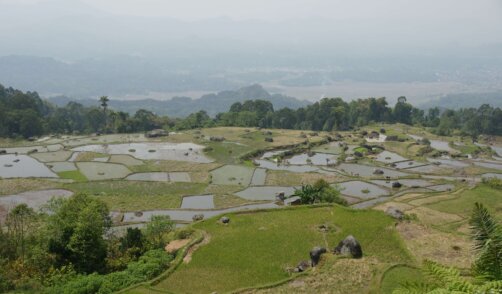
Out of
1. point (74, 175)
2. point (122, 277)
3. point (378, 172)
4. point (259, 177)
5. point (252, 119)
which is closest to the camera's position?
point (122, 277)

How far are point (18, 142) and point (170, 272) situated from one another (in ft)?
199

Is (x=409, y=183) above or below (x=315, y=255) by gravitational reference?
below

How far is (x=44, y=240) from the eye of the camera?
23688mm

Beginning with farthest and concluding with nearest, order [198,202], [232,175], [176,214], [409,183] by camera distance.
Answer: [232,175] < [409,183] < [198,202] < [176,214]

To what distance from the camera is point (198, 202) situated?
136 ft

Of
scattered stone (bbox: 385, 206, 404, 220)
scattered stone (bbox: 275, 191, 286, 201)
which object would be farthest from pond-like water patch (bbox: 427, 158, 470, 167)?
scattered stone (bbox: 385, 206, 404, 220)

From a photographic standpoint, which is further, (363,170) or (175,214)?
(363,170)

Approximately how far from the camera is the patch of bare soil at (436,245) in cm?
2242

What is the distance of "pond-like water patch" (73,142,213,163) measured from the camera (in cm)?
5906

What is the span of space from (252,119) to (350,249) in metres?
71.0

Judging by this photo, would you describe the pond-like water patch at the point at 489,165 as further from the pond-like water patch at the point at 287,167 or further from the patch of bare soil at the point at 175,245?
the patch of bare soil at the point at 175,245

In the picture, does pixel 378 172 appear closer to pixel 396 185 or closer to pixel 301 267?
pixel 396 185

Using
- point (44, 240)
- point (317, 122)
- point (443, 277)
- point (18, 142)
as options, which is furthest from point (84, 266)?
point (317, 122)

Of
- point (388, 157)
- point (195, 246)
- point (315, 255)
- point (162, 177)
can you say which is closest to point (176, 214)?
point (162, 177)
